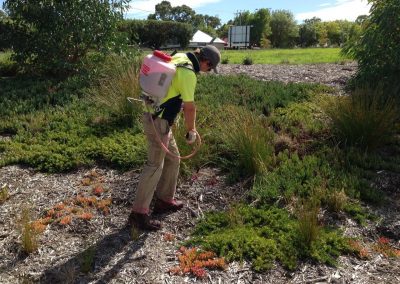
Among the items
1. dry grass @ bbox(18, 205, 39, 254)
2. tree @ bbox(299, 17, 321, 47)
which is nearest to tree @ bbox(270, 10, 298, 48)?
tree @ bbox(299, 17, 321, 47)

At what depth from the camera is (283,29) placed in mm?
74812

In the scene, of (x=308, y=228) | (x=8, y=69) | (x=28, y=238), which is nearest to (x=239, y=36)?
(x=8, y=69)

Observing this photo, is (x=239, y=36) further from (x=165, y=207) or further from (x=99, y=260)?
(x=99, y=260)

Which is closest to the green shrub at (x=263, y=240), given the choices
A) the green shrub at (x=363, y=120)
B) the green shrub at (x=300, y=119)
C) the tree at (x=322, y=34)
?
the green shrub at (x=363, y=120)

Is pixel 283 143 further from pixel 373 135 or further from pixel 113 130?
pixel 113 130

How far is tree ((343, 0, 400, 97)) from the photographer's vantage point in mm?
6895

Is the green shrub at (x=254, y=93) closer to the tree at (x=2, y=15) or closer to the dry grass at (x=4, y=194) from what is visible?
the dry grass at (x=4, y=194)

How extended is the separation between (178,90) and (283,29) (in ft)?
245

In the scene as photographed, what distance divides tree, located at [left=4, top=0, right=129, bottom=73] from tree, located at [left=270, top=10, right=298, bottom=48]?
66.7 m

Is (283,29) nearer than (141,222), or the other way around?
(141,222)

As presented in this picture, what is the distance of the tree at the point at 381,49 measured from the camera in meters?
6.89

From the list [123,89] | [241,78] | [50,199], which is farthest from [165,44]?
[50,199]

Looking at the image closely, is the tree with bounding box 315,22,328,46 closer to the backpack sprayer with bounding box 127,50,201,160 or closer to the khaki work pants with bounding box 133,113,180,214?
the khaki work pants with bounding box 133,113,180,214

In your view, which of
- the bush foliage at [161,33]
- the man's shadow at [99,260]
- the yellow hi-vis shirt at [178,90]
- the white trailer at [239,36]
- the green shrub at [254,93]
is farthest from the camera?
the white trailer at [239,36]
